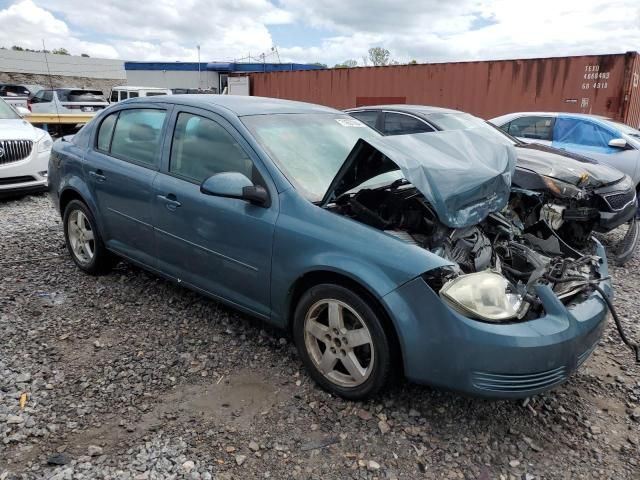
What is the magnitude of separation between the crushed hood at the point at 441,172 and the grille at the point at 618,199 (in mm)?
2812

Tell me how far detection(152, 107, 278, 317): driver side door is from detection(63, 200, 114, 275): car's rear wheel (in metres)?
0.93

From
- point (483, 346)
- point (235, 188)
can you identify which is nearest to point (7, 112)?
point (235, 188)

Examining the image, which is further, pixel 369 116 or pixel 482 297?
pixel 369 116

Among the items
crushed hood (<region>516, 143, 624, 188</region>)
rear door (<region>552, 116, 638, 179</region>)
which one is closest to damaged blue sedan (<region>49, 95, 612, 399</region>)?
crushed hood (<region>516, 143, 624, 188</region>)

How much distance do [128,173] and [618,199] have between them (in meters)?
4.91

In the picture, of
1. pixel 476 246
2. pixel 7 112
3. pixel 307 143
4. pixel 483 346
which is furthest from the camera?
pixel 7 112

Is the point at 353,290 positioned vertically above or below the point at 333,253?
below

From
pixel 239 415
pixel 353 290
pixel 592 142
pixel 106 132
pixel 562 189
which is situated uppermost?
pixel 106 132

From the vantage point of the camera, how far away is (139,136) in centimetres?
381

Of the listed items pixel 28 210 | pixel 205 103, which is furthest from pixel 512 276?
pixel 28 210

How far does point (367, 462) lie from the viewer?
236 centimetres

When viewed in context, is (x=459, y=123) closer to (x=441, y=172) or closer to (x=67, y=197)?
(x=441, y=172)

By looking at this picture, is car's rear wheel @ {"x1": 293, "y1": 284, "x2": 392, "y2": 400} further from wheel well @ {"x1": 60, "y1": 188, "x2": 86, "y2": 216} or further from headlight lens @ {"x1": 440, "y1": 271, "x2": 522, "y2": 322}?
wheel well @ {"x1": 60, "y1": 188, "x2": 86, "y2": 216}

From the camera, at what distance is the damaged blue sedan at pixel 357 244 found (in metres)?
2.35
